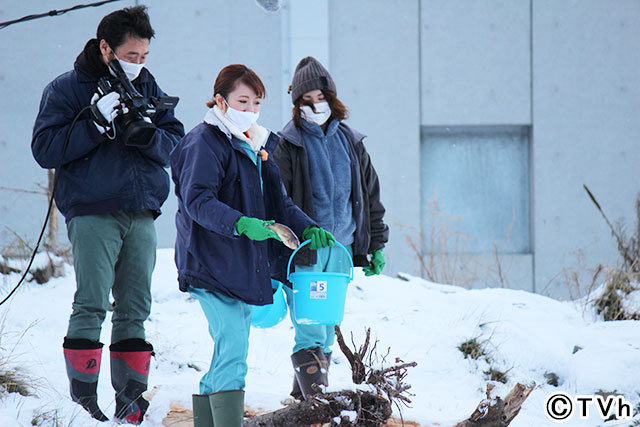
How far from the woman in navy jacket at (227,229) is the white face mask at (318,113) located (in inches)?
25.5

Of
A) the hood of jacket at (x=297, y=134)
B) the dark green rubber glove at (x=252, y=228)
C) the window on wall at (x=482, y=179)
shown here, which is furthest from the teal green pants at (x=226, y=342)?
the window on wall at (x=482, y=179)

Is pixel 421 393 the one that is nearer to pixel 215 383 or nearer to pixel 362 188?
pixel 362 188

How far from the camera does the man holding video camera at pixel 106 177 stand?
8.79 ft

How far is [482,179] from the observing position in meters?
8.76

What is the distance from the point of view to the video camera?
2.66m

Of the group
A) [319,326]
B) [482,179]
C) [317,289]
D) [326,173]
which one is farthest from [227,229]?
[482,179]

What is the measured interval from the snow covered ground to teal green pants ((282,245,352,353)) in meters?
0.36

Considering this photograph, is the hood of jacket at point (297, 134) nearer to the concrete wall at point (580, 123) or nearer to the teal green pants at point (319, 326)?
the teal green pants at point (319, 326)

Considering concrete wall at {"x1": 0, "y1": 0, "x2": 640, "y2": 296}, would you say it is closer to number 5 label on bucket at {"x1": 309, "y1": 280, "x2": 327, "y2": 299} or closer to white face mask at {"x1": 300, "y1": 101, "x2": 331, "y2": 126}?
white face mask at {"x1": 300, "y1": 101, "x2": 331, "y2": 126}

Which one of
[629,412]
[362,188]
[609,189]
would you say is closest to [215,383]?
[362,188]

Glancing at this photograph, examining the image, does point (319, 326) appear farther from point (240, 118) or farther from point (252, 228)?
point (240, 118)

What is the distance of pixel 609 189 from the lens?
28.5ft

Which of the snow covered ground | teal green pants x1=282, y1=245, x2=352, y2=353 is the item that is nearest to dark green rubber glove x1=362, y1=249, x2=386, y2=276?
teal green pants x1=282, y1=245, x2=352, y2=353

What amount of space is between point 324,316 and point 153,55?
6640mm
